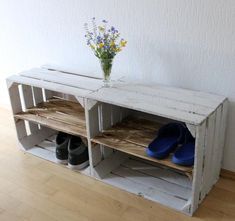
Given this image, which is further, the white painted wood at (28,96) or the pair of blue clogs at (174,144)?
the white painted wood at (28,96)

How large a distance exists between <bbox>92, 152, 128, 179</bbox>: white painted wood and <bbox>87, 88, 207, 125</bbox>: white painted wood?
17.4 inches

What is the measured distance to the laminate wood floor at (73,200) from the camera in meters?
1.64

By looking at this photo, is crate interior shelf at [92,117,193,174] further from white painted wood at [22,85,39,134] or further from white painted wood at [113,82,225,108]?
white painted wood at [22,85,39,134]

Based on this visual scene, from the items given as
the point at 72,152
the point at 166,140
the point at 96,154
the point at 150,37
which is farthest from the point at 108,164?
the point at 150,37

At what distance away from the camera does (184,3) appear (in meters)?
1.69

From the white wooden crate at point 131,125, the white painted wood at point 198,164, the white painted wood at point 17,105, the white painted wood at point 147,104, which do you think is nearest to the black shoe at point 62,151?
the white wooden crate at point 131,125

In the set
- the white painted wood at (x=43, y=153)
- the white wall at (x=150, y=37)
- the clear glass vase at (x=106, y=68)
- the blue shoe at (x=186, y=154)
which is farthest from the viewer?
the white painted wood at (x=43, y=153)

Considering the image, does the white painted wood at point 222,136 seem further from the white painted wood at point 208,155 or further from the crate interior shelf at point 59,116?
the crate interior shelf at point 59,116

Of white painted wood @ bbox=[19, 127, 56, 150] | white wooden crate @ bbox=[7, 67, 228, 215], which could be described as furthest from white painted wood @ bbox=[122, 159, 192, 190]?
white painted wood @ bbox=[19, 127, 56, 150]

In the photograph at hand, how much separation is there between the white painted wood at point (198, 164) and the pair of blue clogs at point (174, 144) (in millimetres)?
50

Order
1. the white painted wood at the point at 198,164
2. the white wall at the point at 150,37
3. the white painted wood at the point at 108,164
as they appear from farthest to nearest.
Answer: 1. the white painted wood at the point at 108,164
2. the white wall at the point at 150,37
3. the white painted wood at the point at 198,164

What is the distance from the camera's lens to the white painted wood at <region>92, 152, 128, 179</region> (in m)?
1.91

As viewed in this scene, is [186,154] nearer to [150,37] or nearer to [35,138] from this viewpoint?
[150,37]

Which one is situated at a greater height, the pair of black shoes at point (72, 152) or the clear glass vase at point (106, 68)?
the clear glass vase at point (106, 68)
